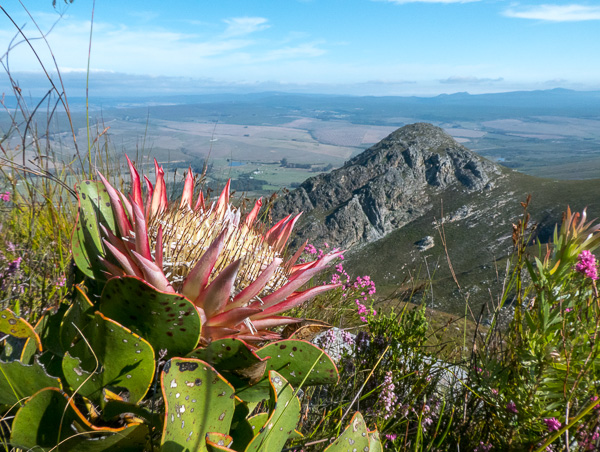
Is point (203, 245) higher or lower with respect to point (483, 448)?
higher

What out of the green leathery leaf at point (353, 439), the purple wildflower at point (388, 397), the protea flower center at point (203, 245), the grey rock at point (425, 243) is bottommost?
the grey rock at point (425, 243)

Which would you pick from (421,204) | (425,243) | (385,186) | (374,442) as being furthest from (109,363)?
(421,204)

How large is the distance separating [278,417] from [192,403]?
24 cm

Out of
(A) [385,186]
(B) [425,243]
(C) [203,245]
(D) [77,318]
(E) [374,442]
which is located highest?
(C) [203,245]

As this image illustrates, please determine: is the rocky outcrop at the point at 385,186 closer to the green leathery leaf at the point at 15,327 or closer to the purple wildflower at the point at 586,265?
the purple wildflower at the point at 586,265

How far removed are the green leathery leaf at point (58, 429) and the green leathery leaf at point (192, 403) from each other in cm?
10

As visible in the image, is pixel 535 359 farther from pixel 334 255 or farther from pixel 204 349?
pixel 204 349

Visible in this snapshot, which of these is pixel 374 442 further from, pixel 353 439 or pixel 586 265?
pixel 586 265

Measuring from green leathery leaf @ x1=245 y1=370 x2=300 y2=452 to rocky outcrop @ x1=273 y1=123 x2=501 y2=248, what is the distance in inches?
2974

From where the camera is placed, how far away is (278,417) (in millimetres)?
1072

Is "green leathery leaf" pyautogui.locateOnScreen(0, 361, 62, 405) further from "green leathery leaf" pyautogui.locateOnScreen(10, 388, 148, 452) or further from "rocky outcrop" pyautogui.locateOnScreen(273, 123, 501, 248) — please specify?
"rocky outcrop" pyautogui.locateOnScreen(273, 123, 501, 248)

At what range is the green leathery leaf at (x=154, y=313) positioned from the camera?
3.18 feet

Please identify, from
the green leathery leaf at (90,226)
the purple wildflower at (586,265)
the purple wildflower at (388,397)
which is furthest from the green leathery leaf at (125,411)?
the purple wildflower at (586,265)

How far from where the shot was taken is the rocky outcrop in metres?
81.1
